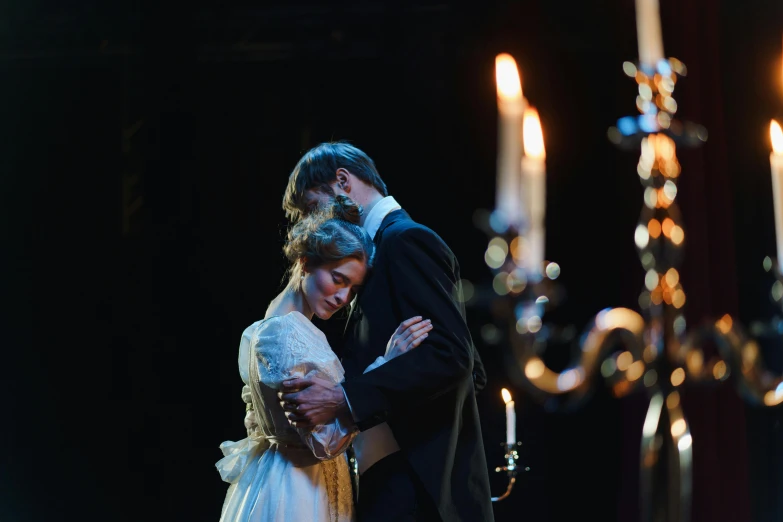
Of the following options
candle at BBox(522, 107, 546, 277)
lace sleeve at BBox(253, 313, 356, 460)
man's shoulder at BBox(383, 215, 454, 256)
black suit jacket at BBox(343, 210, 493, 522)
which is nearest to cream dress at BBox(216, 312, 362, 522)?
lace sleeve at BBox(253, 313, 356, 460)

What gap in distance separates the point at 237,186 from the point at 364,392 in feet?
10.2

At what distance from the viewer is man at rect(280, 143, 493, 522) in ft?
6.17

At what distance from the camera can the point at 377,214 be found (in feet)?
7.48

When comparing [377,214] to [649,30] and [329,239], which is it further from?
[649,30]

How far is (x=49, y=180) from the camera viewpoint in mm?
4934

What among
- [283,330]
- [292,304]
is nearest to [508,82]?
[283,330]

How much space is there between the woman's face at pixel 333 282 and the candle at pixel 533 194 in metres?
0.98

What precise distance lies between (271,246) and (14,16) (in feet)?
6.08

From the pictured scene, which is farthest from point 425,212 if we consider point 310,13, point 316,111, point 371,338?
point 371,338

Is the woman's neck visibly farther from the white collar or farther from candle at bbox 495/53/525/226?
candle at bbox 495/53/525/226

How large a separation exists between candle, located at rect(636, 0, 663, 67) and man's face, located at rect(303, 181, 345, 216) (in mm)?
1096

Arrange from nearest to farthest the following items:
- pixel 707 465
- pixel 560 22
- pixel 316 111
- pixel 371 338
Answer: pixel 371 338 < pixel 707 465 < pixel 560 22 < pixel 316 111

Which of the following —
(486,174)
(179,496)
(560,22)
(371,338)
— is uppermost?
(560,22)

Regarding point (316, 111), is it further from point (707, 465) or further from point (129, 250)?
point (707, 465)
